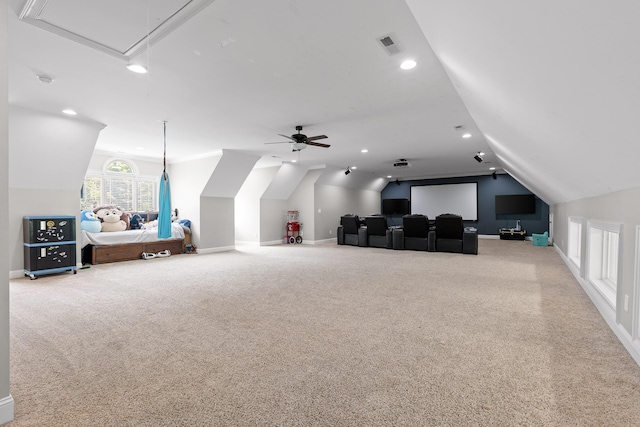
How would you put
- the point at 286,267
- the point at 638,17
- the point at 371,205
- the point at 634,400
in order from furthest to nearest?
1. the point at 371,205
2. the point at 286,267
3. the point at 634,400
4. the point at 638,17

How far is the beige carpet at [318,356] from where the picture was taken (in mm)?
1755

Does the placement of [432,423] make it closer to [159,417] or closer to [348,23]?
[159,417]

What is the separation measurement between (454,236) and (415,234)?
1.11 meters

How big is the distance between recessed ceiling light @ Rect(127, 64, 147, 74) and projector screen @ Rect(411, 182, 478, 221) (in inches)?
501

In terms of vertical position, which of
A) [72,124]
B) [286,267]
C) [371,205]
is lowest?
[286,267]

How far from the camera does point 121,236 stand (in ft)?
23.8

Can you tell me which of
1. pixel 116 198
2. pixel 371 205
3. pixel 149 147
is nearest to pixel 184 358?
pixel 149 147

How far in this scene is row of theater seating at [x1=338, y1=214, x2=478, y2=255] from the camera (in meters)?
8.33

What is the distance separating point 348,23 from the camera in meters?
2.64

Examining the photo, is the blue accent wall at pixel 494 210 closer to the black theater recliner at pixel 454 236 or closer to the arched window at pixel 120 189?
the black theater recliner at pixel 454 236

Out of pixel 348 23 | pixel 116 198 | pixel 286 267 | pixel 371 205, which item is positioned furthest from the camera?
pixel 371 205

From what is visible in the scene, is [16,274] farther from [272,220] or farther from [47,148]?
[272,220]

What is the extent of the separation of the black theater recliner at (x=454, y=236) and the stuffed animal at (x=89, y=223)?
8640 mm

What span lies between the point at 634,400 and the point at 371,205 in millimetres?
13055
